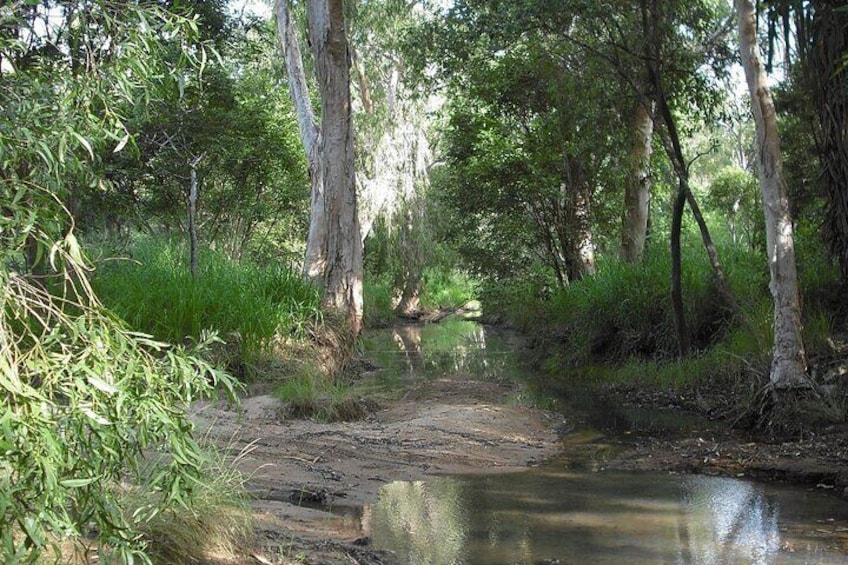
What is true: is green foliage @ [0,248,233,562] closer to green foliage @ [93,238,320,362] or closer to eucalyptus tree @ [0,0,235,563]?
eucalyptus tree @ [0,0,235,563]

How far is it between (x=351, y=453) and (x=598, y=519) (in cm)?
283

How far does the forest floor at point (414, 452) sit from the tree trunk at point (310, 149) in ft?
12.9

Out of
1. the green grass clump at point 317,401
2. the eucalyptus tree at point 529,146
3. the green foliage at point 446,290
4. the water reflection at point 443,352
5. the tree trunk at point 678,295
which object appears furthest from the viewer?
the green foliage at point 446,290

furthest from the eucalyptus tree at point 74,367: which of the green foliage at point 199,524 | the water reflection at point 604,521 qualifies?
the water reflection at point 604,521

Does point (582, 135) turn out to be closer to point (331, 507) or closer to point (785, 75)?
point (785, 75)

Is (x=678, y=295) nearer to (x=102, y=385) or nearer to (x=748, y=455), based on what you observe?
(x=748, y=455)

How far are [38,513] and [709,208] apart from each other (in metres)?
29.2

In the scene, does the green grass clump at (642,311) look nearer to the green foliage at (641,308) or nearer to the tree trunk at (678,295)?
the green foliage at (641,308)

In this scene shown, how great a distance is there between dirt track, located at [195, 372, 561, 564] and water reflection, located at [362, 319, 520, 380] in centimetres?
321

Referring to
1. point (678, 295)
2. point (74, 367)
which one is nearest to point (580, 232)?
point (678, 295)

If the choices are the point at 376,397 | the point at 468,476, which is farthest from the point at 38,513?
the point at 376,397

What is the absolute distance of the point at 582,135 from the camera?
17.3m

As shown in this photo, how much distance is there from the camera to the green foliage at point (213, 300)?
11852mm

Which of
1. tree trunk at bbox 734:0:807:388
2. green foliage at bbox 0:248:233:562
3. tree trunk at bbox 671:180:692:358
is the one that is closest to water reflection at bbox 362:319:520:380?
tree trunk at bbox 671:180:692:358
